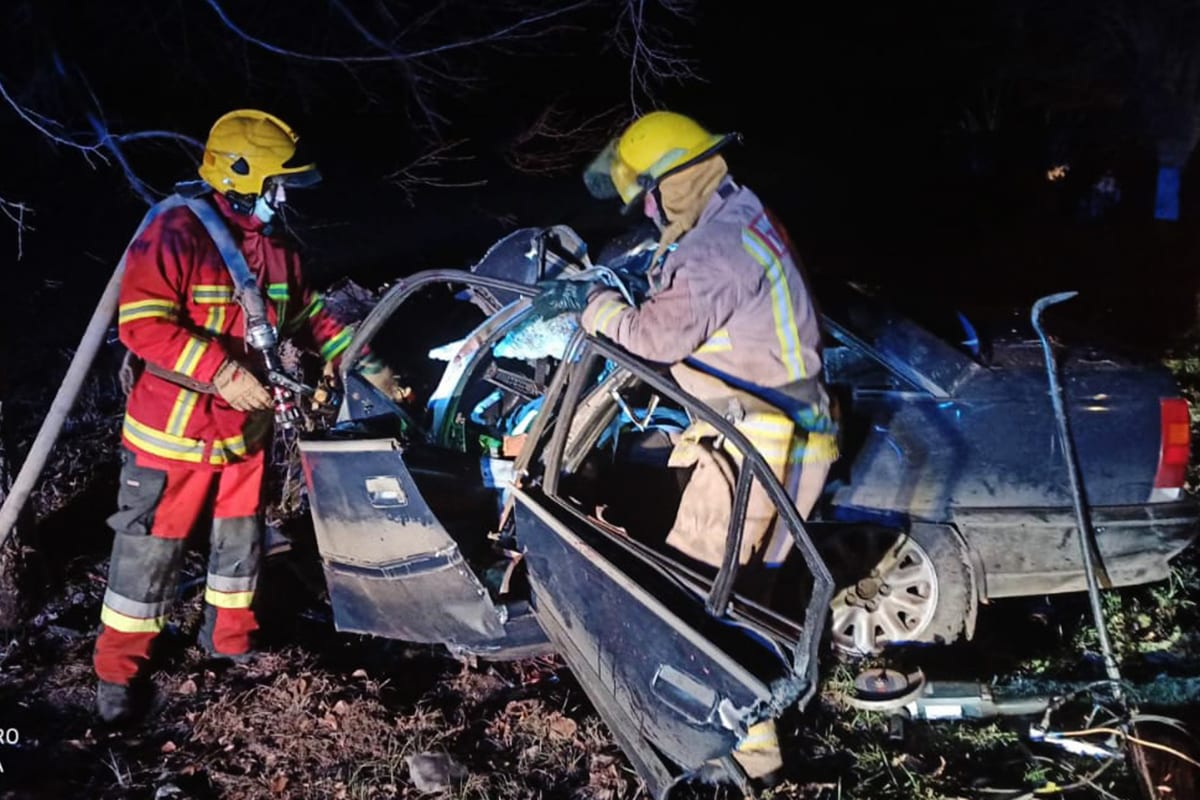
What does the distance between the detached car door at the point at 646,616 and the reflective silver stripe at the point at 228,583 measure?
4.42ft

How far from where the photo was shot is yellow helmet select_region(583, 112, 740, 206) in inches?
117

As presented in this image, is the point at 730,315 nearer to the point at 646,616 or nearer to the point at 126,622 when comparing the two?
the point at 646,616

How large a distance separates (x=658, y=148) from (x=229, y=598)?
8.34 feet

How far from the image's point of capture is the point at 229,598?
12.7 ft

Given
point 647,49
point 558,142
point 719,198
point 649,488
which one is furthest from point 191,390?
point 558,142

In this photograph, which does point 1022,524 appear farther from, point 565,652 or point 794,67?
point 794,67

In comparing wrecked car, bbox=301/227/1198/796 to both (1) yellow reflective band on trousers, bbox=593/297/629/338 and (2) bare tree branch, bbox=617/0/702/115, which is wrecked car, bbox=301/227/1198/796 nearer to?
(1) yellow reflective band on trousers, bbox=593/297/629/338

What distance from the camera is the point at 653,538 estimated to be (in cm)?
381

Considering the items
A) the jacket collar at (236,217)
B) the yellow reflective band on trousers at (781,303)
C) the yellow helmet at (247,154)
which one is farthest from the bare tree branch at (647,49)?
the yellow reflective band on trousers at (781,303)

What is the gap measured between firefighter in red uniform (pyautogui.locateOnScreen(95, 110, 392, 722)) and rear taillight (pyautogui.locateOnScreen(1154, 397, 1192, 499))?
316 centimetres

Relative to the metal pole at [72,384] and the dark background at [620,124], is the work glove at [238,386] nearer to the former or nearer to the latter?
the metal pole at [72,384]

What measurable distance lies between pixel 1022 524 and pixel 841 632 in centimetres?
87

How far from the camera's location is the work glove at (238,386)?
345 cm

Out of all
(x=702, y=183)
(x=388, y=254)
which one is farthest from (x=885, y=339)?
(x=388, y=254)
